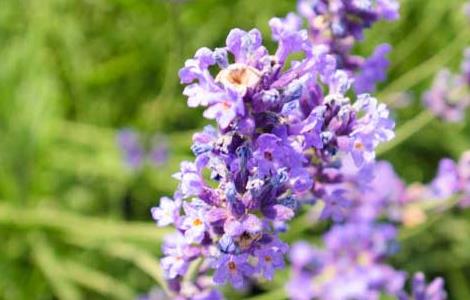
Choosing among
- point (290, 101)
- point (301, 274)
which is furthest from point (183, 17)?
point (290, 101)

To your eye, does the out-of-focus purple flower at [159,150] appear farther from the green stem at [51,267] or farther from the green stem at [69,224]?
the green stem at [51,267]

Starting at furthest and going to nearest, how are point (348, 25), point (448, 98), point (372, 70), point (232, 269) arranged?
point (448, 98), point (372, 70), point (348, 25), point (232, 269)

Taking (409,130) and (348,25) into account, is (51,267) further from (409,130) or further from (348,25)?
(348,25)

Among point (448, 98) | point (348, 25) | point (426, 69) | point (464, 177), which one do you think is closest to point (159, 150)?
point (426, 69)

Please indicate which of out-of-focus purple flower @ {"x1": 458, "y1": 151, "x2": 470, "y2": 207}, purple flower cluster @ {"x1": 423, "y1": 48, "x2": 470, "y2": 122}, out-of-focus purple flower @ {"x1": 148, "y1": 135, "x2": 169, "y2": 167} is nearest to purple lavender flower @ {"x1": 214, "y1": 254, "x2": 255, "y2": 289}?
out-of-focus purple flower @ {"x1": 458, "y1": 151, "x2": 470, "y2": 207}

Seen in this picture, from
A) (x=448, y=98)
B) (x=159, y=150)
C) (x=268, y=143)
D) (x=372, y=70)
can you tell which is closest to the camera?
(x=268, y=143)

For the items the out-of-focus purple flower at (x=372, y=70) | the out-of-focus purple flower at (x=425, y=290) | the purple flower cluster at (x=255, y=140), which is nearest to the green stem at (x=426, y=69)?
the out-of-focus purple flower at (x=372, y=70)

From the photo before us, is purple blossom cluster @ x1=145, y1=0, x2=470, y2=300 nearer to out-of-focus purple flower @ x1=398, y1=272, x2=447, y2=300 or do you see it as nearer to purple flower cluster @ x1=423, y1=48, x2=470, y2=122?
out-of-focus purple flower @ x1=398, y1=272, x2=447, y2=300
